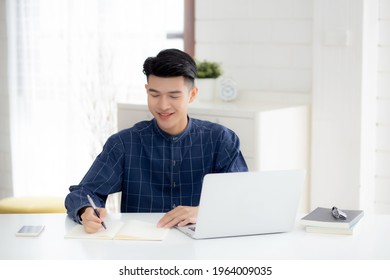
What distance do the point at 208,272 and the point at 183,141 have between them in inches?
36.6

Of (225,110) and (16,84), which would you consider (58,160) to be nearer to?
(16,84)

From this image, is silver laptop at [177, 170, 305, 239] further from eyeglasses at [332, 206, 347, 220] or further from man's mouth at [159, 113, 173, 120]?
man's mouth at [159, 113, 173, 120]

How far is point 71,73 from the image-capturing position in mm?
5203

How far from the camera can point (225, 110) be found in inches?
156

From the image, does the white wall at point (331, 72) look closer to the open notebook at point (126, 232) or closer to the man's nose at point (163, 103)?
the man's nose at point (163, 103)

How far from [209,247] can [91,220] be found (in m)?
0.40

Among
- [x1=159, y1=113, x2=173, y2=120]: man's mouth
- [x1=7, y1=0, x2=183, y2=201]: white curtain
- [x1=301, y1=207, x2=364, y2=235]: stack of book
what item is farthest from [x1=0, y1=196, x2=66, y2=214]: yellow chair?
[x1=301, y1=207, x2=364, y2=235]: stack of book

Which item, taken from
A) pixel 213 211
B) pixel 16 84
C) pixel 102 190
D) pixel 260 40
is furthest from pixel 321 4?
pixel 16 84

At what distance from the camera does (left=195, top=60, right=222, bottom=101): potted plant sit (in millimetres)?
4434

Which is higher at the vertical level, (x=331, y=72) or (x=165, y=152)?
(x=331, y=72)

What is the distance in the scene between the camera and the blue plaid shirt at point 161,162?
9.68 feet

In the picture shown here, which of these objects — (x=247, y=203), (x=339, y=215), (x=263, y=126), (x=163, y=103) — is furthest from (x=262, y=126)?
(x=247, y=203)

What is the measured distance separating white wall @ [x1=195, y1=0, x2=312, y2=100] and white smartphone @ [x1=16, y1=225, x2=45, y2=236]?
2243 mm

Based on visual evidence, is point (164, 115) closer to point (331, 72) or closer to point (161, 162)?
point (161, 162)
